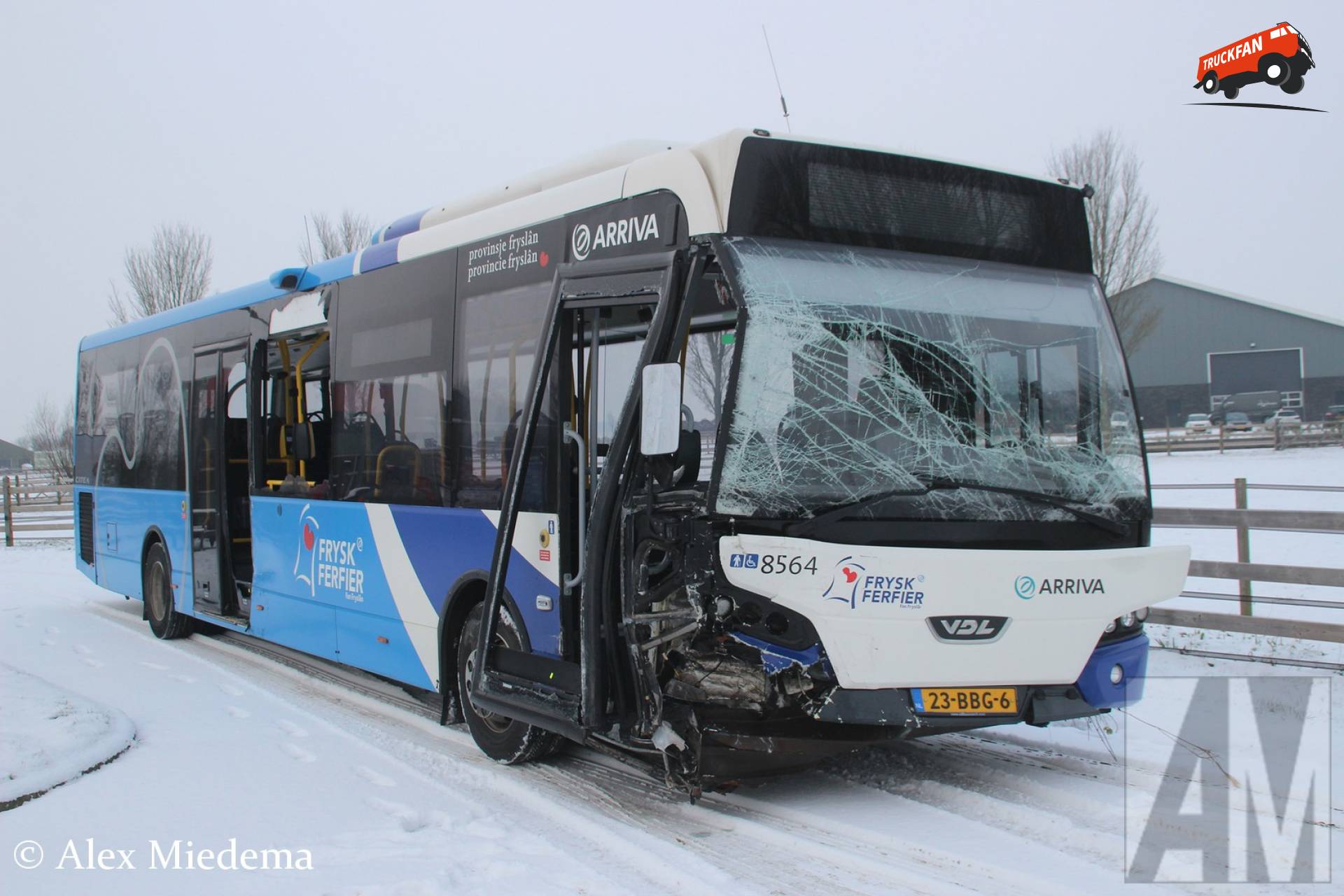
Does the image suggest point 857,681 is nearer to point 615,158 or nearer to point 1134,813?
point 1134,813

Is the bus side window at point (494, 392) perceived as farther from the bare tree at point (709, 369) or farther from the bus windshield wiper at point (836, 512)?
the bus windshield wiper at point (836, 512)

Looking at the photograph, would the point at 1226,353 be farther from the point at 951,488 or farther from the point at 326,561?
the point at 951,488

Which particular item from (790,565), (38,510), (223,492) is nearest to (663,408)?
(790,565)

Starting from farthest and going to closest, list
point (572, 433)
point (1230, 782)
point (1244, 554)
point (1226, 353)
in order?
point (1226, 353)
point (1244, 554)
point (572, 433)
point (1230, 782)

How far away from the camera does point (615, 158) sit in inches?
266

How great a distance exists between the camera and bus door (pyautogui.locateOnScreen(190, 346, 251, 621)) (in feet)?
35.1

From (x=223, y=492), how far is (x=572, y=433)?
6147 mm

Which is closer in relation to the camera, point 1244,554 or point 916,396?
point 916,396

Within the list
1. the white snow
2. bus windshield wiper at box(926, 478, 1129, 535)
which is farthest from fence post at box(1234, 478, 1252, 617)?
the white snow

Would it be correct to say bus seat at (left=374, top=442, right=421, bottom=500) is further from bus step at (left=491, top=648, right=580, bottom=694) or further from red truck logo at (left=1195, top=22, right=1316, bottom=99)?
red truck logo at (left=1195, top=22, right=1316, bottom=99)

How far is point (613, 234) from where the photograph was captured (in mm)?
5836

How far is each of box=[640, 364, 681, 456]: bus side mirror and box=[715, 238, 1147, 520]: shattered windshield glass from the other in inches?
10.3

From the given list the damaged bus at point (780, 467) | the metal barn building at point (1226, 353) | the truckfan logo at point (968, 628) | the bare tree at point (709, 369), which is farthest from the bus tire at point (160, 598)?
the metal barn building at point (1226, 353)

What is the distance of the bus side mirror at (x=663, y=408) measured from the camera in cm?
487
